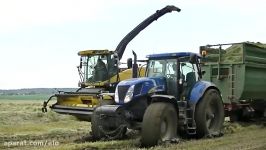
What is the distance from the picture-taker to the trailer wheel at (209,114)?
39.8ft

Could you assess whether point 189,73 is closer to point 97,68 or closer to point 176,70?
point 176,70

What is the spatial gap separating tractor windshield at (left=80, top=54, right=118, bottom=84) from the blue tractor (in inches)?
261

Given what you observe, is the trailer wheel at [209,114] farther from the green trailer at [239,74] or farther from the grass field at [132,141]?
the green trailer at [239,74]

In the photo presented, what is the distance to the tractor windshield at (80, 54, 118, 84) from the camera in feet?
62.3

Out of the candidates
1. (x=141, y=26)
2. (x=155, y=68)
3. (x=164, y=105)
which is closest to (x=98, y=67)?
(x=141, y=26)

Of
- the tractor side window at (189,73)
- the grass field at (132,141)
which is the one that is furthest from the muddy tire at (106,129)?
the tractor side window at (189,73)

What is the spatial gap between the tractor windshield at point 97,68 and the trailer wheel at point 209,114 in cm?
677

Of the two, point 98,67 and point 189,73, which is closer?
point 189,73

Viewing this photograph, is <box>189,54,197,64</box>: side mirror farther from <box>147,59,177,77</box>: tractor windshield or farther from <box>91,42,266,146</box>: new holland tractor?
<box>147,59,177,77</box>: tractor windshield

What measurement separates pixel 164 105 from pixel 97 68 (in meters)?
8.62

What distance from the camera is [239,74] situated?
14891 mm

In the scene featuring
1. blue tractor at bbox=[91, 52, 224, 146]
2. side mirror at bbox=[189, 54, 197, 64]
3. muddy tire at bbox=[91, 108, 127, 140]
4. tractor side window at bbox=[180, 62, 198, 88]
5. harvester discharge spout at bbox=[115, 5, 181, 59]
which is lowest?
muddy tire at bbox=[91, 108, 127, 140]

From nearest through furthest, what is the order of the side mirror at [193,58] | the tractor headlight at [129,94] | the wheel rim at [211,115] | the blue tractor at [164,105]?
the blue tractor at [164,105] < the tractor headlight at [129,94] < the side mirror at [193,58] < the wheel rim at [211,115]

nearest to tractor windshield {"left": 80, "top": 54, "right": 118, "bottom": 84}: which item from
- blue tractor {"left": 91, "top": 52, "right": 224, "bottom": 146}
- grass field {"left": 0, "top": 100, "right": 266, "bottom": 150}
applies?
grass field {"left": 0, "top": 100, "right": 266, "bottom": 150}
